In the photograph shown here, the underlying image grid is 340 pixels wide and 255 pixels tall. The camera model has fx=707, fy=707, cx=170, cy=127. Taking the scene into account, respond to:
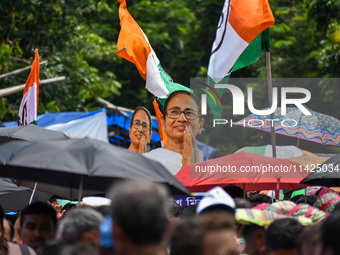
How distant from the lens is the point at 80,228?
15.4 ft

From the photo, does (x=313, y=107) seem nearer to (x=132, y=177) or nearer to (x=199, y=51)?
(x=132, y=177)

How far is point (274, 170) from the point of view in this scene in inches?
306

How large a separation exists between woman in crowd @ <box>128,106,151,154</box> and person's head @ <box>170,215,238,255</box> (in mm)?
6414

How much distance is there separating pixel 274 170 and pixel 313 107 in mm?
3450

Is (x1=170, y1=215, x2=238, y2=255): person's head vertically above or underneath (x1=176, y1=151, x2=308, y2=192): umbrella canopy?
underneath

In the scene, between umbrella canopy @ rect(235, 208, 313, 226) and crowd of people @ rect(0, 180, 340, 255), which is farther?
umbrella canopy @ rect(235, 208, 313, 226)

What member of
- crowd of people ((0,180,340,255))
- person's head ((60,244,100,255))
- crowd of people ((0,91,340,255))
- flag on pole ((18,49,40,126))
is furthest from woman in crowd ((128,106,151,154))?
person's head ((60,244,100,255))

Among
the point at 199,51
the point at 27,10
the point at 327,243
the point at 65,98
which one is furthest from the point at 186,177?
the point at 199,51

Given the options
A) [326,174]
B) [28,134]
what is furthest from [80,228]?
[326,174]

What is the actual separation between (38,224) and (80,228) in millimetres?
999

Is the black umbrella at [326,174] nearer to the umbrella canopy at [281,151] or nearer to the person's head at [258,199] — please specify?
the person's head at [258,199]

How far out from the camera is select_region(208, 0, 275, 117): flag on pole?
30.6ft

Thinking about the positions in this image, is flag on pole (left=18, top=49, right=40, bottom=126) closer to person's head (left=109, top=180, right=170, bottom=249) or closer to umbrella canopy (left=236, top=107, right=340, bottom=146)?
umbrella canopy (left=236, top=107, right=340, bottom=146)

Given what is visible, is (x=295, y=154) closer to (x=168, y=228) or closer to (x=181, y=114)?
(x=181, y=114)
